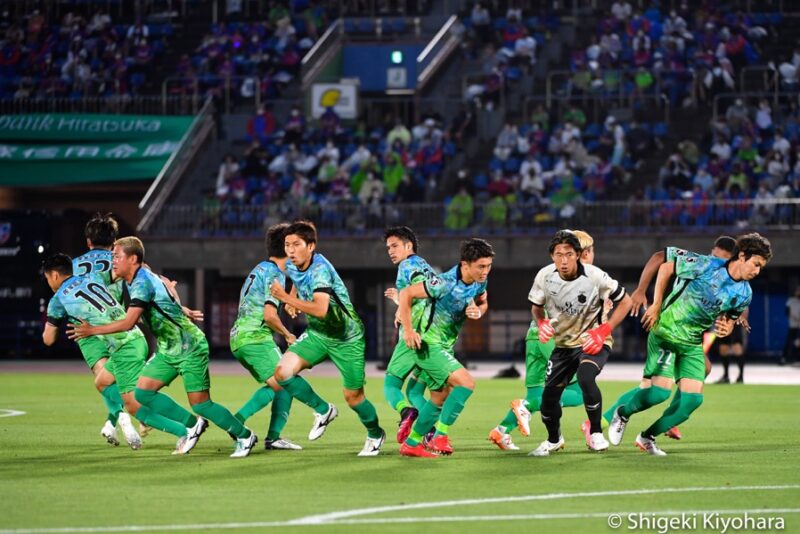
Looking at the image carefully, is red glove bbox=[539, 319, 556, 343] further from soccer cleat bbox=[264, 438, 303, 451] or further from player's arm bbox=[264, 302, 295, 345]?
soccer cleat bbox=[264, 438, 303, 451]

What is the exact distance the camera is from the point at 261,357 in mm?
14812

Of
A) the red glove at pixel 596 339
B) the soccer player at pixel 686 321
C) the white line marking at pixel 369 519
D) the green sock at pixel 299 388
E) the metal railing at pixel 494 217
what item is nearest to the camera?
the white line marking at pixel 369 519

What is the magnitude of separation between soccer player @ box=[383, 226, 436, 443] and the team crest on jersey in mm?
24502

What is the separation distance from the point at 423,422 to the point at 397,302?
113 cm

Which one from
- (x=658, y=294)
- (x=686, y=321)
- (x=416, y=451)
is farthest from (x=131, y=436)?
(x=686, y=321)

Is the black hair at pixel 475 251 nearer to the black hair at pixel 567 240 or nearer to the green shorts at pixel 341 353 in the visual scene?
the black hair at pixel 567 240

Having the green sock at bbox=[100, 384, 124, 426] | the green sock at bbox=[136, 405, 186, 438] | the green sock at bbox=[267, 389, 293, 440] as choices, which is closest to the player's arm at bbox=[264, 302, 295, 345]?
the green sock at bbox=[267, 389, 293, 440]

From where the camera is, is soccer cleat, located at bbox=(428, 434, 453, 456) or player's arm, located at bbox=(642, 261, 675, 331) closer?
soccer cleat, located at bbox=(428, 434, 453, 456)

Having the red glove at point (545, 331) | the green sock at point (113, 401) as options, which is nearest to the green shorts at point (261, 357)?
the green sock at point (113, 401)

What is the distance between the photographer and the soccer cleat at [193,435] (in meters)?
14.2

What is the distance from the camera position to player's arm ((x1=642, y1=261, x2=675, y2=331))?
14.0m

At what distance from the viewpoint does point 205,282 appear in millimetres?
40000

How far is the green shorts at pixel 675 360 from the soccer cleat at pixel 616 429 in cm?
51

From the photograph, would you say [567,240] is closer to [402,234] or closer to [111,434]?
[402,234]
